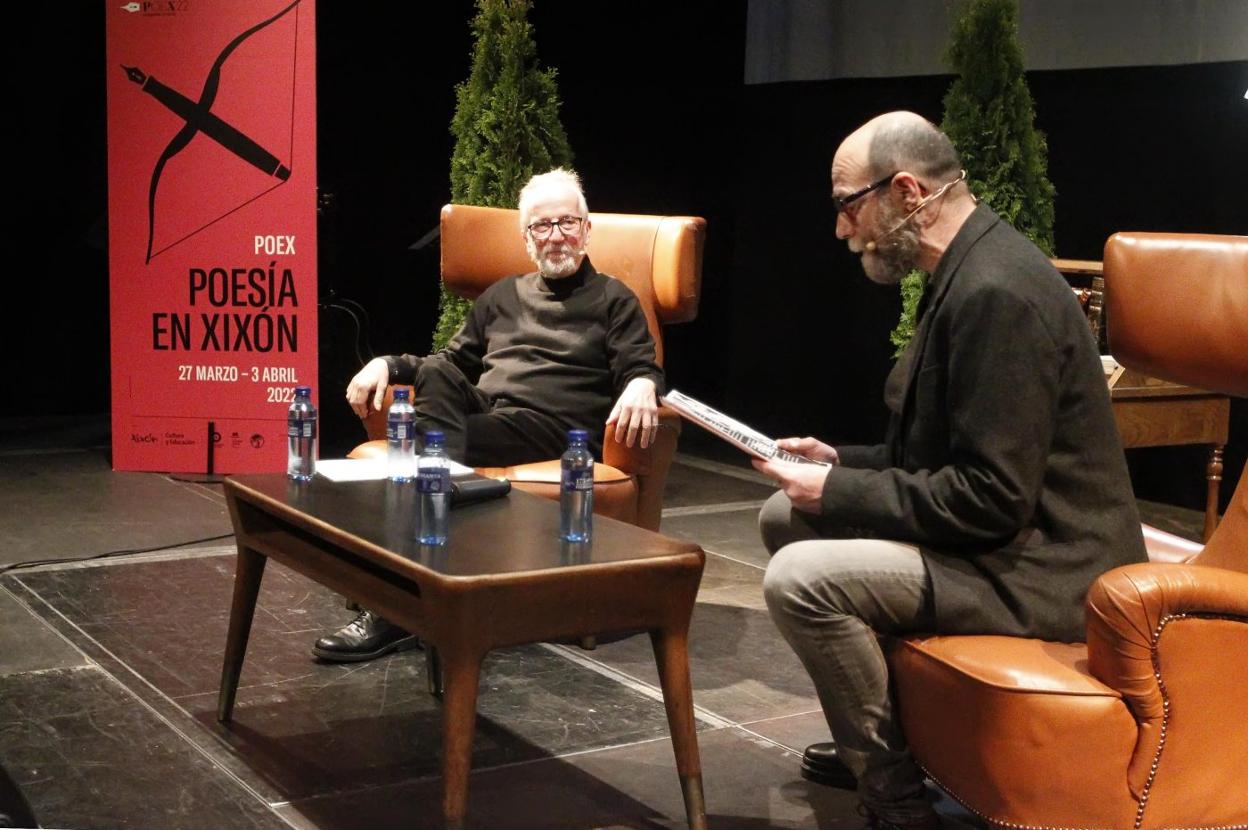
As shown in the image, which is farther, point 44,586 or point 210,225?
point 210,225

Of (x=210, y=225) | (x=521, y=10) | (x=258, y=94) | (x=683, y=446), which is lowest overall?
(x=683, y=446)

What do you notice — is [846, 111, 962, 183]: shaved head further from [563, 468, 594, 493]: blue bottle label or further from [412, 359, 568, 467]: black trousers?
[412, 359, 568, 467]: black trousers

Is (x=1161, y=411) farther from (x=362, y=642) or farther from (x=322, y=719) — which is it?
(x=322, y=719)

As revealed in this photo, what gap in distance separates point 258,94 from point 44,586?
2299mm

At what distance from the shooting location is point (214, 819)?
269 cm

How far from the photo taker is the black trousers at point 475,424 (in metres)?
3.85

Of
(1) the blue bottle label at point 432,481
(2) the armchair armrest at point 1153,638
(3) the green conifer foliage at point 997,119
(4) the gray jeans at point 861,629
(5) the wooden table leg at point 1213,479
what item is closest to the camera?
(2) the armchair armrest at point 1153,638

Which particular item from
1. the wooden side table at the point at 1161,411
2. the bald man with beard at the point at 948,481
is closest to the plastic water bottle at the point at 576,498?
the bald man with beard at the point at 948,481

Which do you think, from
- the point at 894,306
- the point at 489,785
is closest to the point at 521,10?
the point at 894,306

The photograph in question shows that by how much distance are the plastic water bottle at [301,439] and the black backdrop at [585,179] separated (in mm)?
3589

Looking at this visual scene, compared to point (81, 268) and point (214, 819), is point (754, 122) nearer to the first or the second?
point (81, 268)

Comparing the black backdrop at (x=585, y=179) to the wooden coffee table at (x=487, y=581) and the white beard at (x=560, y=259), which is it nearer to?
the white beard at (x=560, y=259)

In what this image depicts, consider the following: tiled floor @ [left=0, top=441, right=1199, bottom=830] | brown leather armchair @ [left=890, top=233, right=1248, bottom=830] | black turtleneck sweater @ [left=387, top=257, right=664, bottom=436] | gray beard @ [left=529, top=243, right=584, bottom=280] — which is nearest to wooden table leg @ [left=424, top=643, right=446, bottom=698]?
tiled floor @ [left=0, top=441, right=1199, bottom=830]

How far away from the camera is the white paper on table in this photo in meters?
3.20
